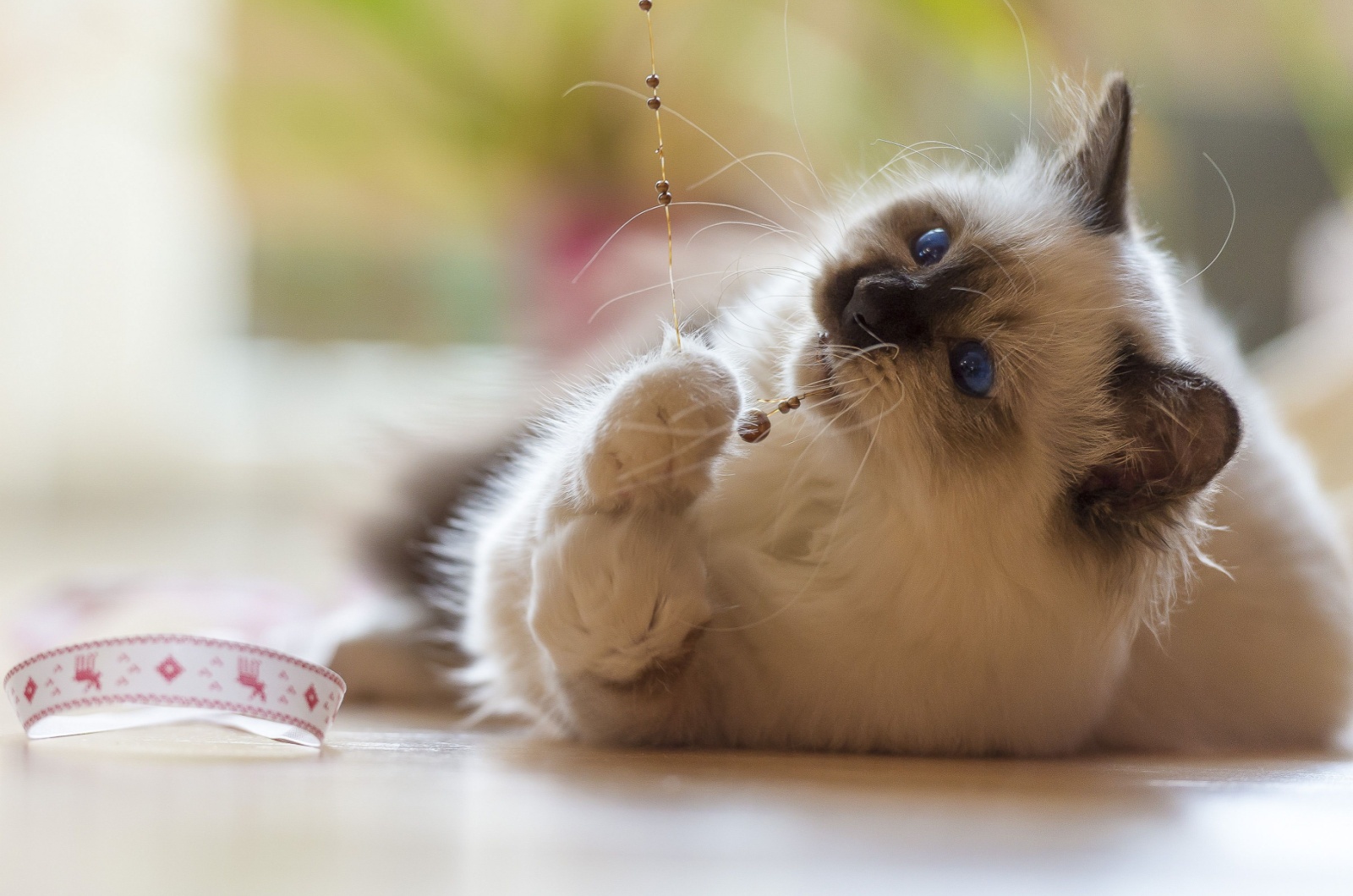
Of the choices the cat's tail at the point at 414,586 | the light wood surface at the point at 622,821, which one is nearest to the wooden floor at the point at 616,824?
the light wood surface at the point at 622,821

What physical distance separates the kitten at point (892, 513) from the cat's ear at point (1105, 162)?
0.16 ft

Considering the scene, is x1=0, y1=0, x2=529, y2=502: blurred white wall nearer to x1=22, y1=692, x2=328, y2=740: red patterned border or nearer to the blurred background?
the blurred background

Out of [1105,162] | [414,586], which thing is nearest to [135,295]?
[414,586]

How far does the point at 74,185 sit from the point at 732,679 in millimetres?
3152

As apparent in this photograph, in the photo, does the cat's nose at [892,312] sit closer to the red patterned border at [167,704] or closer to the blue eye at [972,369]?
the blue eye at [972,369]

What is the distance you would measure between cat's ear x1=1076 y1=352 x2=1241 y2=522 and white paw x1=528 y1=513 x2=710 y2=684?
0.35 m

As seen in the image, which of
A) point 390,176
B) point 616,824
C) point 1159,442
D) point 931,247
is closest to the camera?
point 616,824

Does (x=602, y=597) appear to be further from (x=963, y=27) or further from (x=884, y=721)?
(x=963, y=27)

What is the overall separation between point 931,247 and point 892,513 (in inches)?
9.9

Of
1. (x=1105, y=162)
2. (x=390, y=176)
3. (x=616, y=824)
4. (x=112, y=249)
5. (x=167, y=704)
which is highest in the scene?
(x=390, y=176)

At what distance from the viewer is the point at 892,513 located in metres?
1.01

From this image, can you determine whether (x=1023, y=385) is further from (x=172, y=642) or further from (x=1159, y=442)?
(x=172, y=642)

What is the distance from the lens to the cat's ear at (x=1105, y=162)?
1161 millimetres

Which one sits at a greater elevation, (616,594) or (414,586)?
(414,586)
